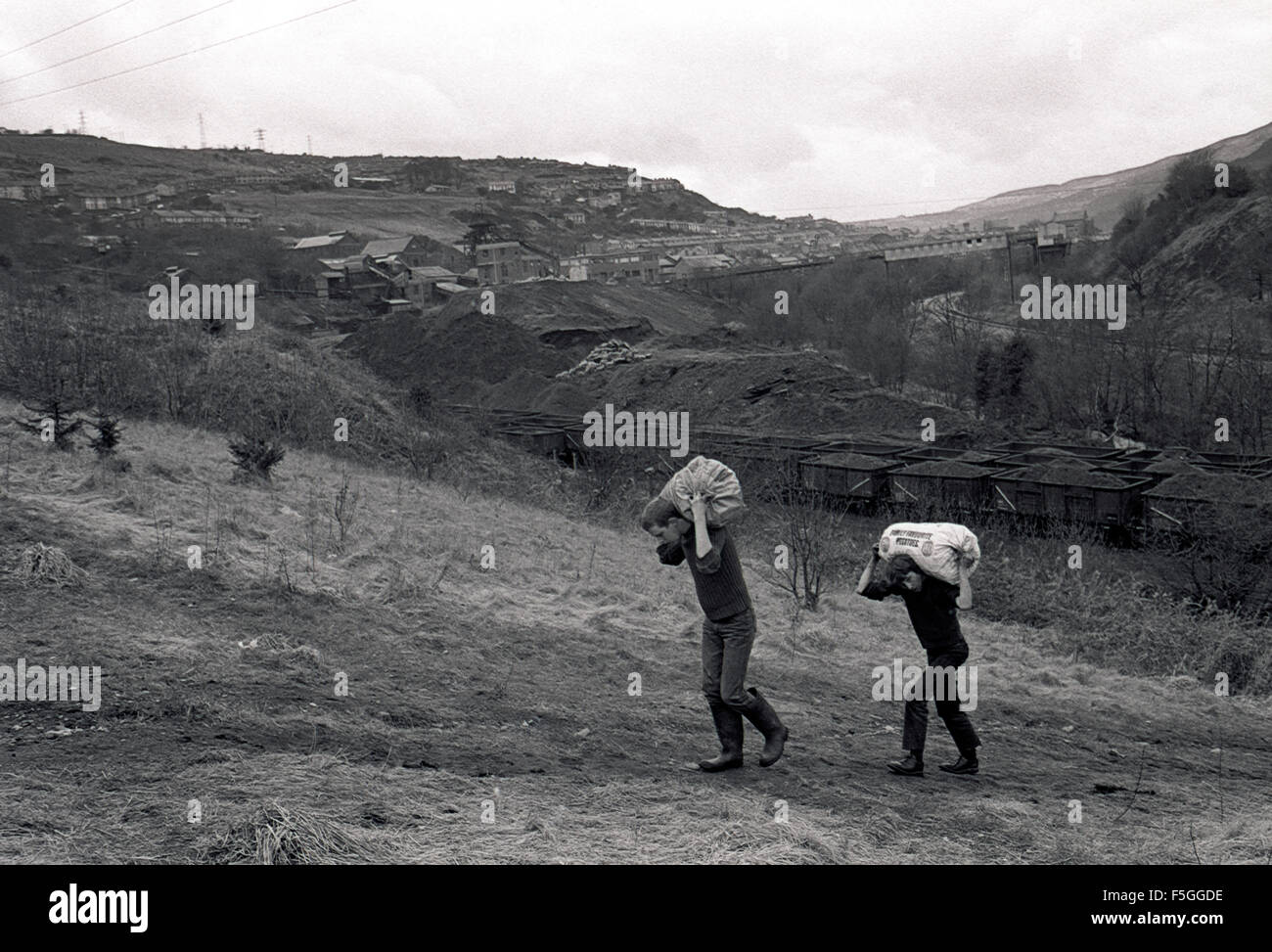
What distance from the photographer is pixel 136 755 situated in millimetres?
5586

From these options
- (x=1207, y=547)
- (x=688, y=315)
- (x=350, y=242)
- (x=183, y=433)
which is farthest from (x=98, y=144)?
(x=1207, y=547)

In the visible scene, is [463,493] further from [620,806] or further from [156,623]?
[620,806]

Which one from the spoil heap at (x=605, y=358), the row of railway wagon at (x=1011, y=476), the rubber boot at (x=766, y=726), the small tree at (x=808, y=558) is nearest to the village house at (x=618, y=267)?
Answer: the spoil heap at (x=605, y=358)

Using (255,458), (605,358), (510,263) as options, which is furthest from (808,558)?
(510,263)

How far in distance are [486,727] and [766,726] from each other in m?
1.81

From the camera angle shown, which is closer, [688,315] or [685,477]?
[685,477]

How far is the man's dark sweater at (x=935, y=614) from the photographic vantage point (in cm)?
611

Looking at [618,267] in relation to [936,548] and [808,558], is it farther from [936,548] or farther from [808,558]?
[936,548]

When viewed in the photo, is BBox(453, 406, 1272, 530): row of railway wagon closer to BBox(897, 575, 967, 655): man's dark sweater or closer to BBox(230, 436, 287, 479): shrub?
BBox(230, 436, 287, 479): shrub

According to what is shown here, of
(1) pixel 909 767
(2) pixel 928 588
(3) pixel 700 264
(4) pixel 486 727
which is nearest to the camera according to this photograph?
(2) pixel 928 588

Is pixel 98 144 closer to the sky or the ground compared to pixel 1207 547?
closer to the sky

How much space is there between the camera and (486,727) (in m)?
6.77
